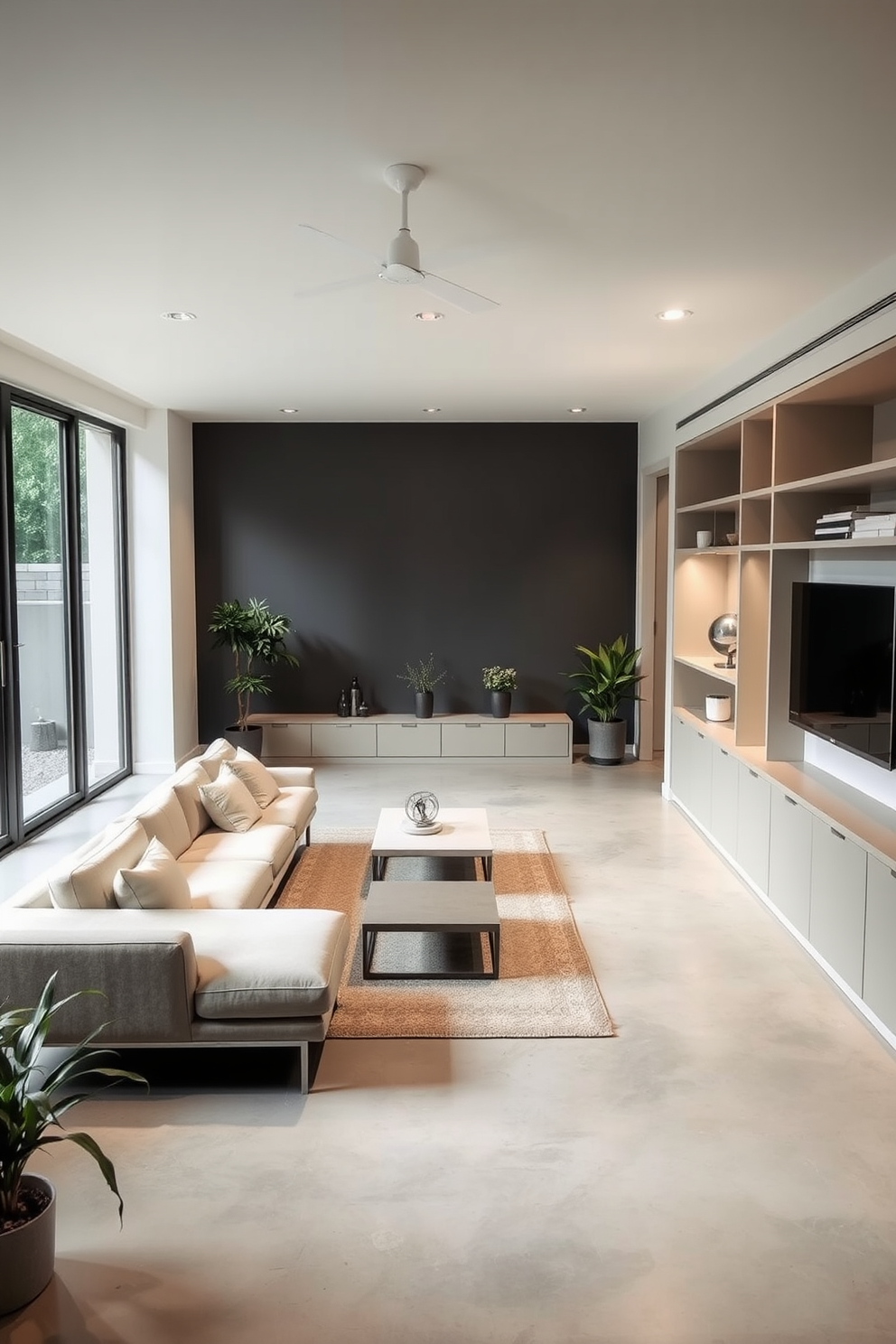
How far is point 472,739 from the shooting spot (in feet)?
27.7

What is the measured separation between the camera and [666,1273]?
2352 millimetres

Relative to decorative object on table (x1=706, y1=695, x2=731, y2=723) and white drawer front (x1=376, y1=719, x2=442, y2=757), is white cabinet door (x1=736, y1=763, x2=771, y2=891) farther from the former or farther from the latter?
white drawer front (x1=376, y1=719, x2=442, y2=757)

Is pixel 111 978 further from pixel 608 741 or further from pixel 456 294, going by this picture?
pixel 608 741

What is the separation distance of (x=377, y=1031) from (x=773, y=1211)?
57.0 inches

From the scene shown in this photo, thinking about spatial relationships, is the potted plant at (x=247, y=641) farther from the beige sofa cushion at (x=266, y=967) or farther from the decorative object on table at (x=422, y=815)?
the beige sofa cushion at (x=266, y=967)

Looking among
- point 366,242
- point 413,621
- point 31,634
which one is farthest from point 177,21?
point 413,621

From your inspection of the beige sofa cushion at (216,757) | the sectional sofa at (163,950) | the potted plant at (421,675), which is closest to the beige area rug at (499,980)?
the sectional sofa at (163,950)

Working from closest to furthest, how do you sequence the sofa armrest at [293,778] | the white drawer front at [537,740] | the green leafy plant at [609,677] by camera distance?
the sofa armrest at [293,778] < the green leafy plant at [609,677] < the white drawer front at [537,740]

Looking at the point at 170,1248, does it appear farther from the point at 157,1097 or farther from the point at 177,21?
the point at 177,21

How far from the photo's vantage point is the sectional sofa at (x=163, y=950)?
10.1 feet

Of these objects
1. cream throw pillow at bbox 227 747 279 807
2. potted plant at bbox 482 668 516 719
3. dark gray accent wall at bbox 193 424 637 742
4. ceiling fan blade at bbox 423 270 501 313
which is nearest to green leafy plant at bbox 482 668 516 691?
potted plant at bbox 482 668 516 719

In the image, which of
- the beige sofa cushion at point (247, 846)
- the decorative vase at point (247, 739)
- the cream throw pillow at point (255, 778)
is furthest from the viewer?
the decorative vase at point (247, 739)

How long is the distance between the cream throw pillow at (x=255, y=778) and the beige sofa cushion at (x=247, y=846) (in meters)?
0.39

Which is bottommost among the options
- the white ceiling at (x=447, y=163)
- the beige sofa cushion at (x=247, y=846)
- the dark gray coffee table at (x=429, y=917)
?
the dark gray coffee table at (x=429, y=917)
